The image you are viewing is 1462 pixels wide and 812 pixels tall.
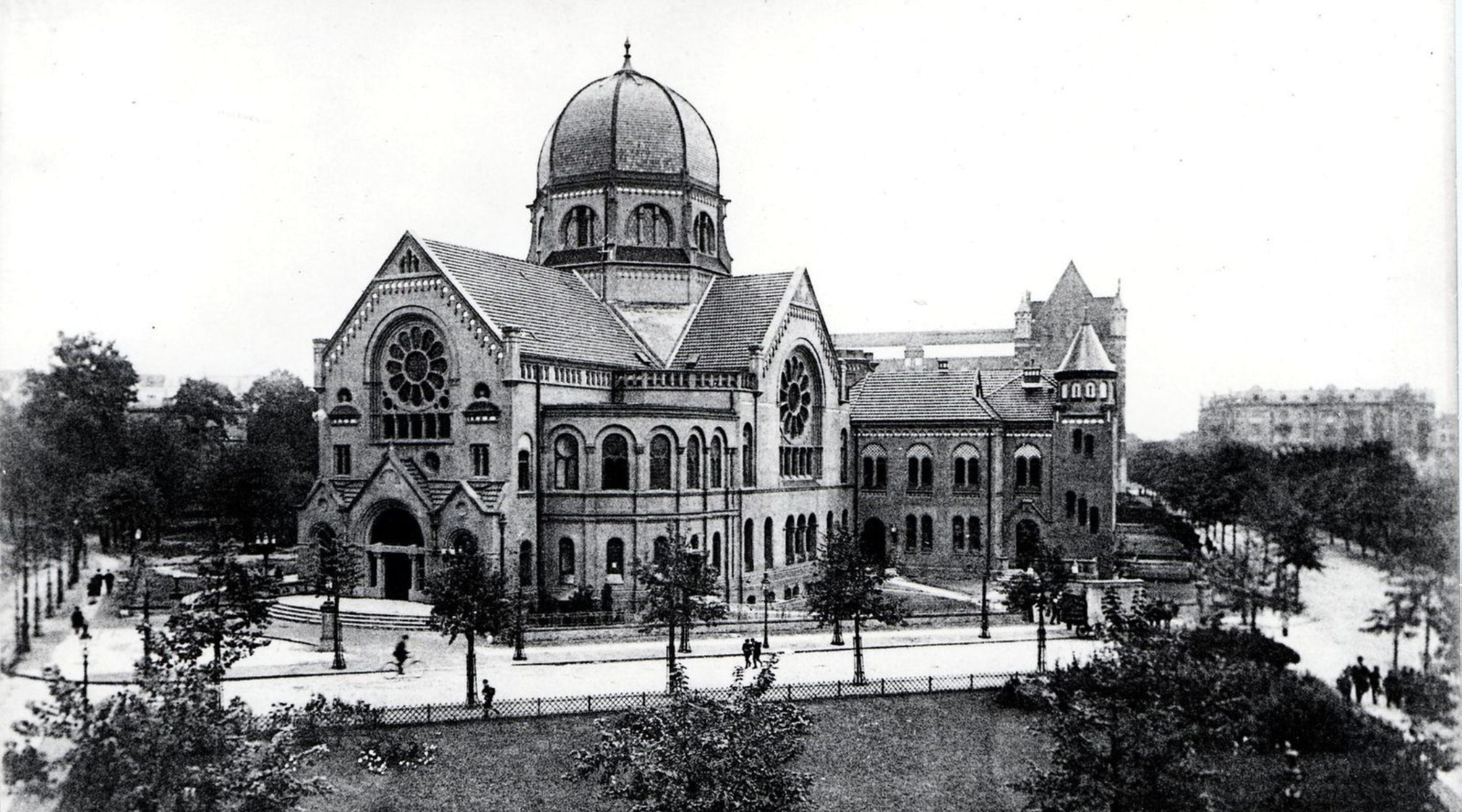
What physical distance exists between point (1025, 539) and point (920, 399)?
11.0 meters

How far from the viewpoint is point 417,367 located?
51.1 metres

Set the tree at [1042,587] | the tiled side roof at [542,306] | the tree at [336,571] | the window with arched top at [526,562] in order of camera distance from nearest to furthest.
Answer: the tree at [336,571] < the tree at [1042,587] < the window with arched top at [526,562] < the tiled side roof at [542,306]

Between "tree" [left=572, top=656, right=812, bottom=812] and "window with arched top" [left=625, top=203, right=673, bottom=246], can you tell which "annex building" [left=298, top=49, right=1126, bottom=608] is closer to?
"window with arched top" [left=625, top=203, right=673, bottom=246]

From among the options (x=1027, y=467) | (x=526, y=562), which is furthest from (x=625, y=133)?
(x=1027, y=467)

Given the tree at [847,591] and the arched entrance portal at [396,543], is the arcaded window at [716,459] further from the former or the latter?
the arched entrance portal at [396,543]

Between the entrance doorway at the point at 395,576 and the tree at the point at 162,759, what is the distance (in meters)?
29.8

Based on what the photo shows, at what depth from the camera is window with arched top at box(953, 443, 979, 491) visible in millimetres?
65875

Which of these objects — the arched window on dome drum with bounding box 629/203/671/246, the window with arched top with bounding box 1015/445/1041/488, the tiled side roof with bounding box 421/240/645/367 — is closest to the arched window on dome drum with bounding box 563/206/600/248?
the arched window on dome drum with bounding box 629/203/671/246

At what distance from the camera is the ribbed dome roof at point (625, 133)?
60.2m

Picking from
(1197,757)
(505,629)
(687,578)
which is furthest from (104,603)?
(1197,757)

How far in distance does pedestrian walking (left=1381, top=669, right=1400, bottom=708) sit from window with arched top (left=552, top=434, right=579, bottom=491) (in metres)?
33.1

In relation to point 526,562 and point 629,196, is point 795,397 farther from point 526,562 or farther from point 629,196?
point 526,562

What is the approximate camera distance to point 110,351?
4412 centimetres

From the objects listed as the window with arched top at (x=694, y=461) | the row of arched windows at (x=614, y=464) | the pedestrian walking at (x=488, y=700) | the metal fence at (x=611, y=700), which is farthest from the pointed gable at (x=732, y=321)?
the pedestrian walking at (x=488, y=700)
